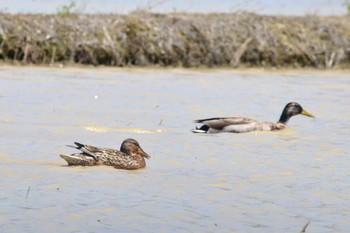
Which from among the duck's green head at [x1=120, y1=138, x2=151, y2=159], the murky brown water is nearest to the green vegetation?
the murky brown water

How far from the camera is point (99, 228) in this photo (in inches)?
326

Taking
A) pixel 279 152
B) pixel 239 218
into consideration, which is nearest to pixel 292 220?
pixel 239 218

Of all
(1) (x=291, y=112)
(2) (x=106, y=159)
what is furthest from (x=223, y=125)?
(2) (x=106, y=159)

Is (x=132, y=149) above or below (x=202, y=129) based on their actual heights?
above

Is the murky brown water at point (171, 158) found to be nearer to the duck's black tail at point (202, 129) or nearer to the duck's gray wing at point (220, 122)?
the duck's black tail at point (202, 129)

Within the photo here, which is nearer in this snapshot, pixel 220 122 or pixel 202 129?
pixel 202 129

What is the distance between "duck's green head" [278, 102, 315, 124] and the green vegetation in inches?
328

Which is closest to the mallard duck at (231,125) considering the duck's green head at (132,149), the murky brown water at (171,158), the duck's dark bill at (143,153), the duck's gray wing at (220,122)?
the duck's gray wing at (220,122)

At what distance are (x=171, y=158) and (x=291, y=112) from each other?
175 inches

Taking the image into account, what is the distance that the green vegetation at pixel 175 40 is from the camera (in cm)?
2408

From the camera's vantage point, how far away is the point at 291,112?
16.3 m

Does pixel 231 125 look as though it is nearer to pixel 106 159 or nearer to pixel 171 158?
pixel 171 158

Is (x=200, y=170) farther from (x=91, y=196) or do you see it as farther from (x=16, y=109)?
(x=16, y=109)

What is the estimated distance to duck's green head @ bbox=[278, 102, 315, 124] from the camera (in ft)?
53.1
